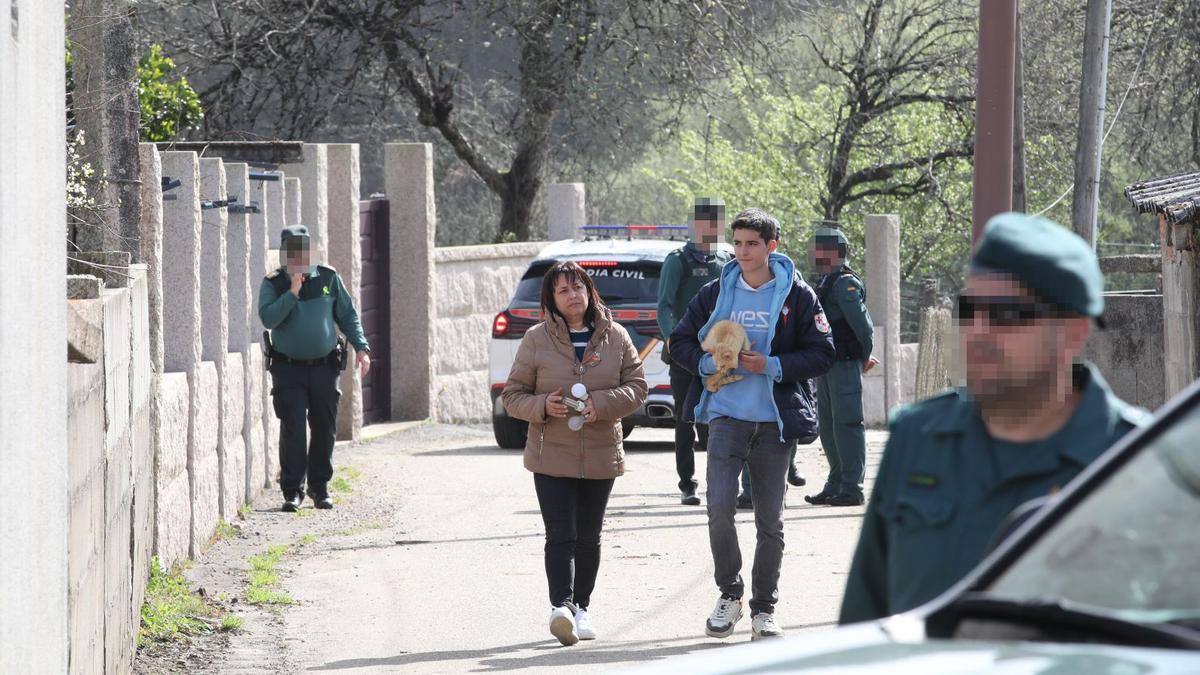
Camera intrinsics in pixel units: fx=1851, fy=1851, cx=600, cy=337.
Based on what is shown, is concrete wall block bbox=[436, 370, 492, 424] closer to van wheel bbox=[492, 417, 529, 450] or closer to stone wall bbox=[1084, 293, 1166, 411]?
van wheel bbox=[492, 417, 529, 450]

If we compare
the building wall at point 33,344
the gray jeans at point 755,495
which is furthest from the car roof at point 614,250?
the building wall at point 33,344

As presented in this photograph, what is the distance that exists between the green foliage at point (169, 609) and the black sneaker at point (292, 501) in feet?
9.01

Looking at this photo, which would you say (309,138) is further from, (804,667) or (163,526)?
(804,667)

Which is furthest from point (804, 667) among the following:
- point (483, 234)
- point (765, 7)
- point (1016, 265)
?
point (483, 234)

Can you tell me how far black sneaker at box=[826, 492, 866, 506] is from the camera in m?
12.6

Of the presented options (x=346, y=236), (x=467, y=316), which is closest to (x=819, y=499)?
(x=346, y=236)

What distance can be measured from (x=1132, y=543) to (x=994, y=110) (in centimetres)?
589

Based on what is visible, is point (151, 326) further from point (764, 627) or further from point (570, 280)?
point (764, 627)

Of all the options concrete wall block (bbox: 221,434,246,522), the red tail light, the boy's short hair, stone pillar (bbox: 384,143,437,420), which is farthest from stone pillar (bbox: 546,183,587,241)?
the boy's short hair

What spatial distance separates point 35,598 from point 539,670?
3032 millimetres

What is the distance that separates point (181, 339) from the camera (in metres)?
10.3

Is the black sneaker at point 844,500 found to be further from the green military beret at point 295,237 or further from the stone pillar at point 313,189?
the stone pillar at point 313,189

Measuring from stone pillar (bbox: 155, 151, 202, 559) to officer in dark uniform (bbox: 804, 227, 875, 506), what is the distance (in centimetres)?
377

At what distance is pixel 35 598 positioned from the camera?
4.82 m
